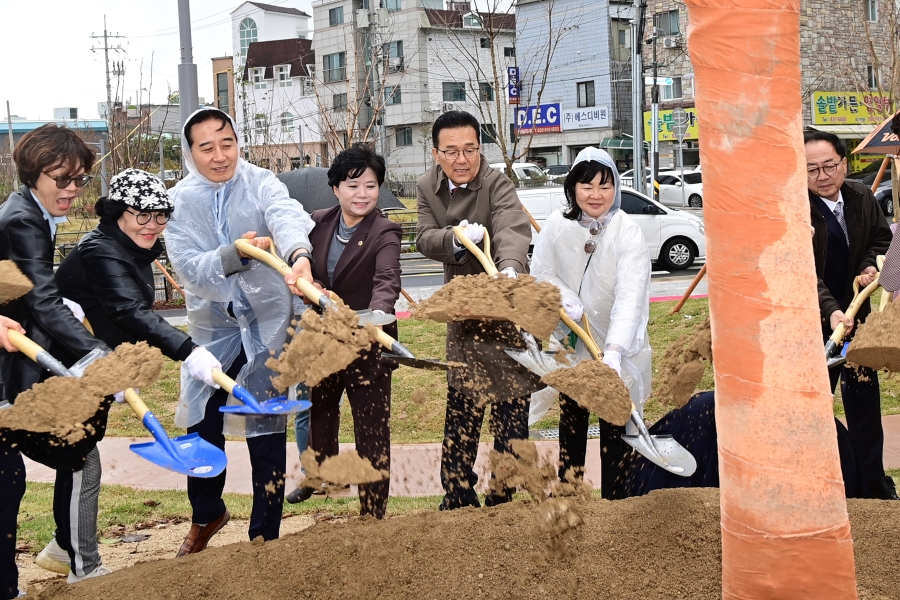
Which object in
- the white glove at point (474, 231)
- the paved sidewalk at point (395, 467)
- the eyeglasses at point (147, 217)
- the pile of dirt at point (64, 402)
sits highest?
the eyeglasses at point (147, 217)

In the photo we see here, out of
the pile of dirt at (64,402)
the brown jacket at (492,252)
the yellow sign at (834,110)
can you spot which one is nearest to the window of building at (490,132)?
the brown jacket at (492,252)

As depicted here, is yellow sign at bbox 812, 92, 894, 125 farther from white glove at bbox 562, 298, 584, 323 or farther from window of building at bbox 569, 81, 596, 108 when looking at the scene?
white glove at bbox 562, 298, 584, 323

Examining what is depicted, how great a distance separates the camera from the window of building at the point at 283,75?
5065cm

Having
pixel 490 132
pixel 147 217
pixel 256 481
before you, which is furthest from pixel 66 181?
pixel 490 132

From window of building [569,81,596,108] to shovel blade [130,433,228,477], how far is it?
40.8m

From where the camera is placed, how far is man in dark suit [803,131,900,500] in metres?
4.27

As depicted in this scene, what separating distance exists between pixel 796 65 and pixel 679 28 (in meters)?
38.5

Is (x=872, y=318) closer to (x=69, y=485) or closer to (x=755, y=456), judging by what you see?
(x=755, y=456)

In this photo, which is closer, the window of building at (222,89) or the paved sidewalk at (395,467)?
the paved sidewalk at (395,467)

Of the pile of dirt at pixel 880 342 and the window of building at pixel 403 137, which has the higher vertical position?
the window of building at pixel 403 137

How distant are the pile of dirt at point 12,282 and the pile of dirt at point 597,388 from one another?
1.90 meters

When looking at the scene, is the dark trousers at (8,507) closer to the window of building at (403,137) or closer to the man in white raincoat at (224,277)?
the man in white raincoat at (224,277)

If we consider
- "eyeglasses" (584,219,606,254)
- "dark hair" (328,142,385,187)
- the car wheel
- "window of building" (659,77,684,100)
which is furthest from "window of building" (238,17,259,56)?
"eyeglasses" (584,219,606,254)

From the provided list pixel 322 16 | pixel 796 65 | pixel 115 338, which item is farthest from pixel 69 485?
pixel 322 16
